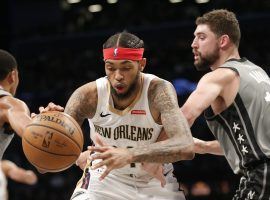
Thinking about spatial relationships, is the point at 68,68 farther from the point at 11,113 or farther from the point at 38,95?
the point at 11,113

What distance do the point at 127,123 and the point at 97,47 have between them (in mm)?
12917

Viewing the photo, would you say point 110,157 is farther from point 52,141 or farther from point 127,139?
point 127,139

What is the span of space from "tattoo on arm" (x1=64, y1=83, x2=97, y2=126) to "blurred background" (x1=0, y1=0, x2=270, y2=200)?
7542 millimetres

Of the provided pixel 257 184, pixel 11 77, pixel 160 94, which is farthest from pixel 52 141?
pixel 257 184

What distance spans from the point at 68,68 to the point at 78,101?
38.2 feet

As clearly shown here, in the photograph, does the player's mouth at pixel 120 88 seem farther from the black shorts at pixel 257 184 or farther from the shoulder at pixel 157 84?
the black shorts at pixel 257 184

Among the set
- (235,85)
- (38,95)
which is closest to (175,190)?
(235,85)

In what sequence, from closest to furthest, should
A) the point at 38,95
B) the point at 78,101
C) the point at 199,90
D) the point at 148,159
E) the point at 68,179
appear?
the point at 148,159 < the point at 199,90 < the point at 78,101 < the point at 68,179 < the point at 38,95

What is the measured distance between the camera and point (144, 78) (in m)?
4.53

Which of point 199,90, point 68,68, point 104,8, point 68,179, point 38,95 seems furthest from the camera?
point 104,8

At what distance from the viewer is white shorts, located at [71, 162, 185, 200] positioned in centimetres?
445

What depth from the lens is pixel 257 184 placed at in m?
3.90

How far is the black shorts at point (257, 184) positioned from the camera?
3861 mm

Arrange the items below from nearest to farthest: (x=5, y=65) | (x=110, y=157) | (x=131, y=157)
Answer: (x=110, y=157)
(x=131, y=157)
(x=5, y=65)
